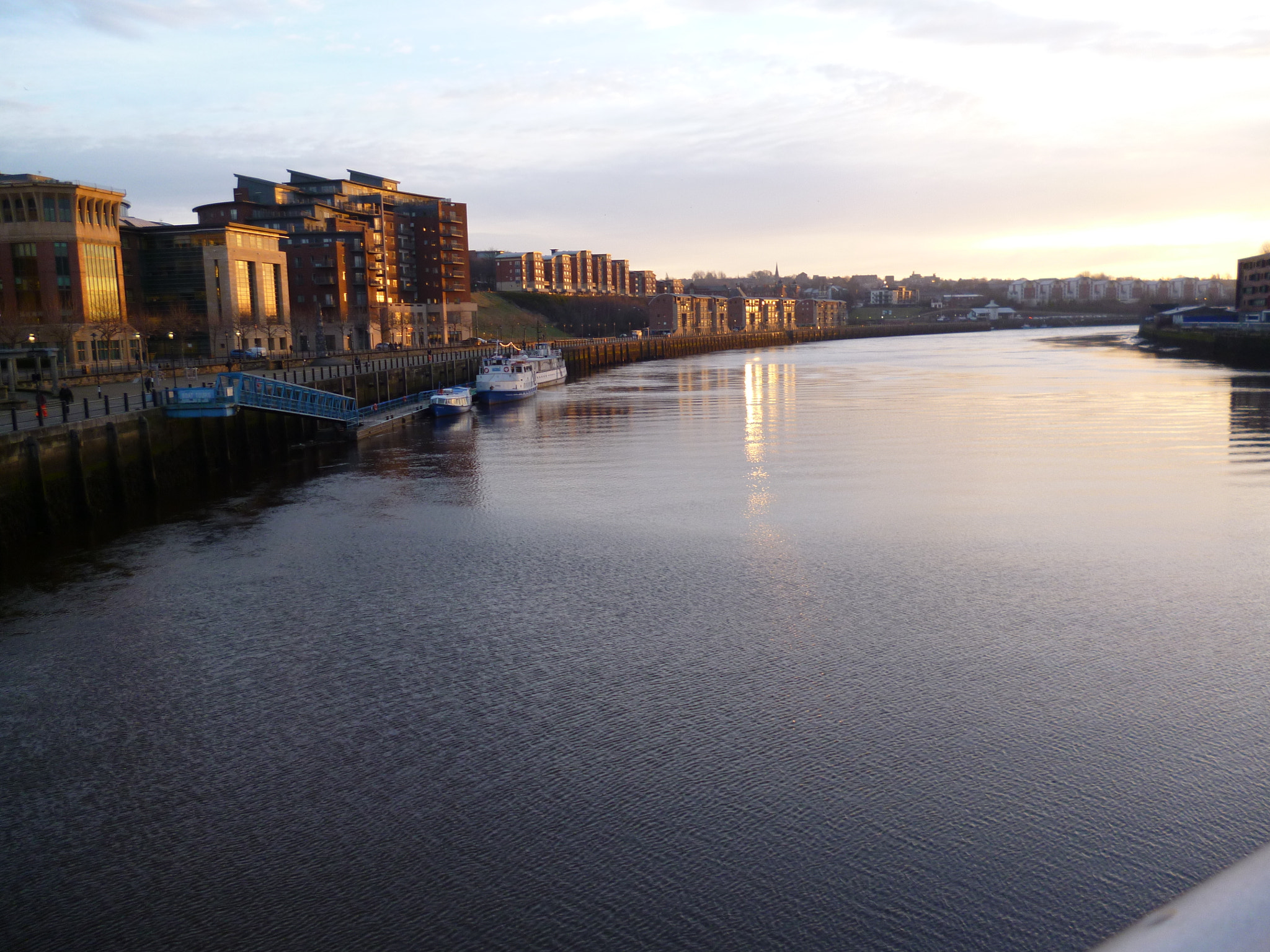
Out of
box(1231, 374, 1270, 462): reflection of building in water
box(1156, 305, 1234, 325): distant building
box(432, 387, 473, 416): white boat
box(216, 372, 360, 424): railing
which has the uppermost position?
box(1156, 305, 1234, 325): distant building

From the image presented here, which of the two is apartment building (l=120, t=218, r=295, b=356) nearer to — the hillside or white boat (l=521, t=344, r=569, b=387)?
white boat (l=521, t=344, r=569, b=387)

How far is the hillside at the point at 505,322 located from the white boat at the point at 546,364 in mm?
42789

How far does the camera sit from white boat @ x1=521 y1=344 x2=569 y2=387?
63031 millimetres

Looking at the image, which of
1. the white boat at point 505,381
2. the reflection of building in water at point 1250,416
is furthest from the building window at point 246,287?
the reflection of building in water at point 1250,416

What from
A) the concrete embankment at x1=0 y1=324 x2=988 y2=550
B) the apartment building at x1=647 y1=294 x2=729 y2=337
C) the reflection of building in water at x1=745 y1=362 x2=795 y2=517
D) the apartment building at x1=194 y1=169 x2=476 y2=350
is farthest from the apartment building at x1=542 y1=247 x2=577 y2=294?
the concrete embankment at x1=0 y1=324 x2=988 y2=550

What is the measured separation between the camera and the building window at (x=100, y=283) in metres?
54.1

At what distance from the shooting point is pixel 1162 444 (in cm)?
3011

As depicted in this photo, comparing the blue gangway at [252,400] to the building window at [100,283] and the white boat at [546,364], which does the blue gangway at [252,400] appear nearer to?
the building window at [100,283]

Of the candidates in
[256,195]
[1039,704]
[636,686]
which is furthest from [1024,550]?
[256,195]

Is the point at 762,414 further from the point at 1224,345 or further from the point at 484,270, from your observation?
the point at 484,270

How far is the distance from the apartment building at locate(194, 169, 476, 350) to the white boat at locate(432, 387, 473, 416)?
35292mm

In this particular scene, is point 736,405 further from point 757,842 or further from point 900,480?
point 757,842

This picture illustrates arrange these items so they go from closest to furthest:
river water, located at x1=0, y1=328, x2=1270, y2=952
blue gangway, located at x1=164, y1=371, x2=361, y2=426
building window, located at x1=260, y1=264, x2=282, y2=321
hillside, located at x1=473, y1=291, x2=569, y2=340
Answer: river water, located at x1=0, y1=328, x2=1270, y2=952
blue gangway, located at x1=164, y1=371, x2=361, y2=426
building window, located at x1=260, y1=264, x2=282, y2=321
hillside, located at x1=473, y1=291, x2=569, y2=340

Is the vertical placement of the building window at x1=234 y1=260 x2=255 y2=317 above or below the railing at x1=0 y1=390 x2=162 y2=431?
above
